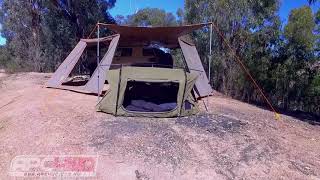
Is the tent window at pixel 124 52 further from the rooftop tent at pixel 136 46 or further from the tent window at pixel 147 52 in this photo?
the tent window at pixel 147 52

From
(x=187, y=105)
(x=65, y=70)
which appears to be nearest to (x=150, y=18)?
(x=65, y=70)

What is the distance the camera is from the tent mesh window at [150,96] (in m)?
8.67

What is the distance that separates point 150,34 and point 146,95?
269cm

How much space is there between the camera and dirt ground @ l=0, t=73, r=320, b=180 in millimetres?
5676

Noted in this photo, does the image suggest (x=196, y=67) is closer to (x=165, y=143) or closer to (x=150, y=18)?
(x=165, y=143)

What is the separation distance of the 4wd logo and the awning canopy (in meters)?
4.51

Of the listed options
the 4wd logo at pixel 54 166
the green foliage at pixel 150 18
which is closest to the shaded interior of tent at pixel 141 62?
the 4wd logo at pixel 54 166

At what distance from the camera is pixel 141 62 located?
13.3 meters

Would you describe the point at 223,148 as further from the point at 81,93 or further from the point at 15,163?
the point at 81,93

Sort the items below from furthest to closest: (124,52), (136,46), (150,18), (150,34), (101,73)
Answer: (150,18), (124,52), (136,46), (150,34), (101,73)

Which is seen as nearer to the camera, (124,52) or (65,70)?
(65,70)

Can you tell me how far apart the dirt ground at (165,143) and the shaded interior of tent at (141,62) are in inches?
36.3

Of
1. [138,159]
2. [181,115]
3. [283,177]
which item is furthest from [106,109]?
[283,177]

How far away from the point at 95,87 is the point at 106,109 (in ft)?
9.72
